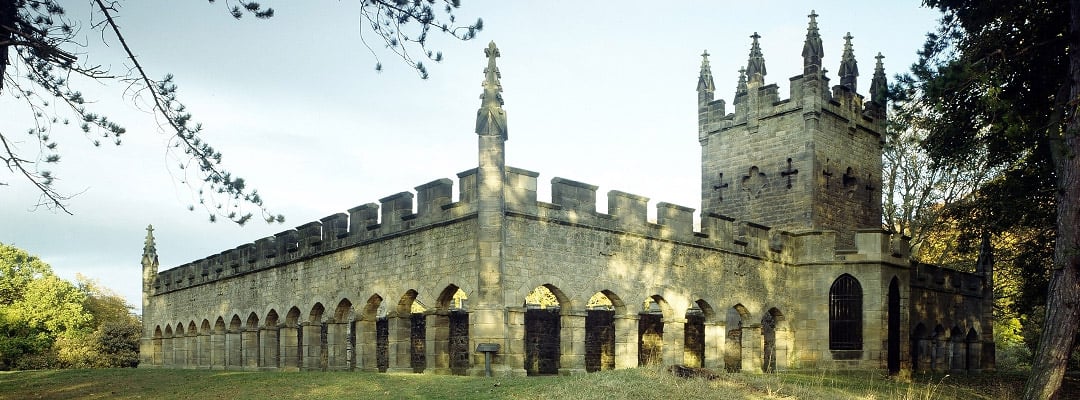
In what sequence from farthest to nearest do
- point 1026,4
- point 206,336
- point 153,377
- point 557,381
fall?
point 206,336, point 153,377, point 1026,4, point 557,381

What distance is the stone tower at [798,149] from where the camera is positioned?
970 inches

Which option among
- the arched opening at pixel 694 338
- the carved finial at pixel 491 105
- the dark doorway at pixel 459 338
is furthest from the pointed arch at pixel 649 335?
the carved finial at pixel 491 105

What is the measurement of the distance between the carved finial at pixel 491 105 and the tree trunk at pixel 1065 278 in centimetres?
891

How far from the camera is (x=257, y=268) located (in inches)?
1024

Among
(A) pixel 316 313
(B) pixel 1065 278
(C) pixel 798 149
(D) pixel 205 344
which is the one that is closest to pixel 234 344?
(D) pixel 205 344

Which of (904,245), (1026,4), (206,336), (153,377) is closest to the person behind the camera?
(1026,4)

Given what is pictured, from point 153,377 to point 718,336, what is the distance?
1198 centimetres

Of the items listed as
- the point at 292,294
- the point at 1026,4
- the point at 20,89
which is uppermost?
the point at 1026,4

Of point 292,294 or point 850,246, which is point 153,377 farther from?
point 850,246

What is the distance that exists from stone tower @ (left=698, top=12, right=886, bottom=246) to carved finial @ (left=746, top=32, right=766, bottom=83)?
27 mm

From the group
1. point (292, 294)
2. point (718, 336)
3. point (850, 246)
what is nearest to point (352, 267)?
point (292, 294)

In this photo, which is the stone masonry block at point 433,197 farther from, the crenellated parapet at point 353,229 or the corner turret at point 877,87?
the corner turret at point 877,87

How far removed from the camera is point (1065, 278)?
49.6 feet

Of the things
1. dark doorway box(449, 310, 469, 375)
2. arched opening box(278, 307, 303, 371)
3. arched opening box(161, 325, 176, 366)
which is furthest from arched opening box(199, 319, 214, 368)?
dark doorway box(449, 310, 469, 375)
